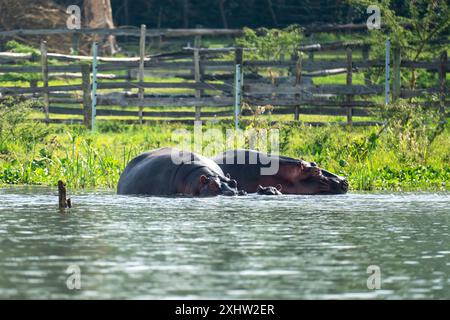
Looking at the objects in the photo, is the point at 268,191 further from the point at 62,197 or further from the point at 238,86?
the point at 238,86

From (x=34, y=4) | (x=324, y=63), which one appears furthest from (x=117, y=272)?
(x=34, y=4)

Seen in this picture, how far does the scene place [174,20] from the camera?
45.9m

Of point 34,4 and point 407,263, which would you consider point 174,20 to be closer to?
point 34,4

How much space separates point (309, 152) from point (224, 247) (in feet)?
31.3

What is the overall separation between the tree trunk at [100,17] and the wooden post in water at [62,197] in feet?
89.7

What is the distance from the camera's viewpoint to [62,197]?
1376 cm

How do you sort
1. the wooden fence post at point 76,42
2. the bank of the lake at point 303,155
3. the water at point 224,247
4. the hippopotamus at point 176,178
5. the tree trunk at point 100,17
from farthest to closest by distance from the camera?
the tree trunk at point 100,17
the wooden fence post at point 76,42
the bank of the lake at point 303,155
the hippopotamus at point 176,178
the water at point 224,247

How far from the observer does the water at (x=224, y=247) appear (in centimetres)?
890

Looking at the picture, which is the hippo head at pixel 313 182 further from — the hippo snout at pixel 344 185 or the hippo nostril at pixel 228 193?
the hippo nostril at pixel 228 193

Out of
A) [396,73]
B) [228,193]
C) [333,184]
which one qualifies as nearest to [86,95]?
[396,73]

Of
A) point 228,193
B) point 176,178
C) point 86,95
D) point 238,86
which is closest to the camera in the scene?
point 228,193

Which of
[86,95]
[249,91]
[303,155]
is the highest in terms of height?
[249,91]

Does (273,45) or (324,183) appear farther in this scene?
(273,45)

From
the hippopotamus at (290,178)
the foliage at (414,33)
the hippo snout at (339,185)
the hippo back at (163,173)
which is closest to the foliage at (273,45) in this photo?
the foliage at (414,33)
